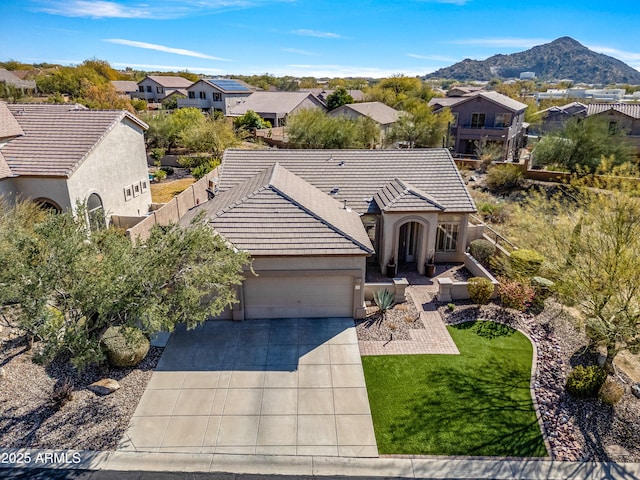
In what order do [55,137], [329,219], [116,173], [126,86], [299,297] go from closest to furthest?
[299,297]
[329,219]
[55,137]
[116,173]
[126,86]

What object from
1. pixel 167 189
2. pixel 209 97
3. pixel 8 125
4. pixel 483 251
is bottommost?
pixel 483 251

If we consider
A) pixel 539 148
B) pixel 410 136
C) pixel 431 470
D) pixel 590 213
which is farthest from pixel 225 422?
pixel 410 136

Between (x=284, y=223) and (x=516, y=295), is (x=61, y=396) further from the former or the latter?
(x=516, y=295)

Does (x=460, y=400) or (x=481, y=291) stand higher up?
(x=481, y=291)

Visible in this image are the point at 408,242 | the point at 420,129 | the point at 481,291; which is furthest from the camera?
the point at 420,129

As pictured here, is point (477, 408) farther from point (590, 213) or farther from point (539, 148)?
point (539, 148)

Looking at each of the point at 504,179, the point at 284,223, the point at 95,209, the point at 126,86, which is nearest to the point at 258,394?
the point at 284,223
